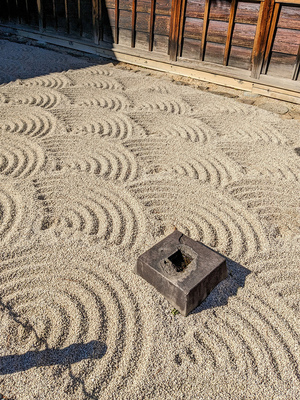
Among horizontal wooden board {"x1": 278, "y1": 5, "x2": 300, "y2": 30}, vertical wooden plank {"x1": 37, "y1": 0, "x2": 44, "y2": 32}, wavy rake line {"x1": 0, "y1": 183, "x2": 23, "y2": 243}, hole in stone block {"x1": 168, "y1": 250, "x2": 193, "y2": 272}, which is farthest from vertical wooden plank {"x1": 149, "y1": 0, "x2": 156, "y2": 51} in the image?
hole in stone block {"x1": 168, "y1": 250, "x2": 193, "y2": 272}

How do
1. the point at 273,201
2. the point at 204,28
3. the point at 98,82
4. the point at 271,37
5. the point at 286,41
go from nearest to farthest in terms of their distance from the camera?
the point at 273,201
the point at 286,41
the point at 271,37
the point at 204,28
the point at 98,82

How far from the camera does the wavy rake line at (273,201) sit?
Result: 3.72 m

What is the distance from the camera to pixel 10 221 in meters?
3.50

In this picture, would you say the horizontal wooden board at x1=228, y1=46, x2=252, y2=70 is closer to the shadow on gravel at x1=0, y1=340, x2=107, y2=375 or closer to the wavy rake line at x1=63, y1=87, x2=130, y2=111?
the wavy rake line at x1=63, y1=87, x2=130, y2=111

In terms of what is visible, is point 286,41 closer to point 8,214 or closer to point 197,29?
point 197,29

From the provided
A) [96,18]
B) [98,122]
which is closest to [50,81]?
[98,122]

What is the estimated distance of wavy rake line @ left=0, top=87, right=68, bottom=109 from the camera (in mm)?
6332

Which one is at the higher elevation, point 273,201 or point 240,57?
point 240,57

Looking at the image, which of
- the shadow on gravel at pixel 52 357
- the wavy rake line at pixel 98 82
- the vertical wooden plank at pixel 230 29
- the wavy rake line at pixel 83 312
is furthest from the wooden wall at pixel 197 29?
the shadow on gravel at pixel 52 357

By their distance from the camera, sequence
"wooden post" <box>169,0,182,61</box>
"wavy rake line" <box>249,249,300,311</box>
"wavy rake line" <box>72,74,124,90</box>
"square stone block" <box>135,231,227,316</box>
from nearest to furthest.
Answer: "square stone block" <box>135,231,227,316</box>
"wavy rake line" <box>249,249,300,311</box>
"wavy rake line" <box>72,74,124,90</box>
"wooden post" <box>169,0,182,61</box>

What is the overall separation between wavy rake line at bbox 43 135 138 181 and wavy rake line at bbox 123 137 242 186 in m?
0.20

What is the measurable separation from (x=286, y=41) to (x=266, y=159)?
2.97 meters

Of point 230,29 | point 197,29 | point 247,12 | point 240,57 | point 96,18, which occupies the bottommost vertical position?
point 240,57

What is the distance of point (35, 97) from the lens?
6574mm
